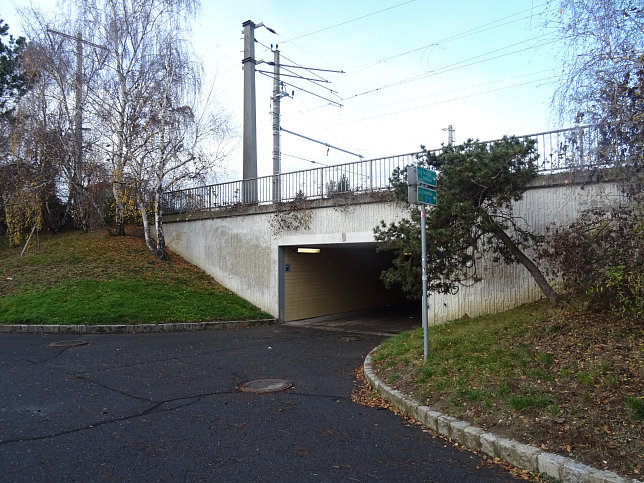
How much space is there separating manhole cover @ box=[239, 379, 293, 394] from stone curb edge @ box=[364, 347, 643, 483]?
6.37ft

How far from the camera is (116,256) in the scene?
58.3 ft

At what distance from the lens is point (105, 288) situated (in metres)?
14.7

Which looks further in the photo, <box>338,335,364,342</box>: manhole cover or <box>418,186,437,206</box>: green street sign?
<box>338,335,364,342</box>: manhole cover

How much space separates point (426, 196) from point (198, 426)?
437 centimetres

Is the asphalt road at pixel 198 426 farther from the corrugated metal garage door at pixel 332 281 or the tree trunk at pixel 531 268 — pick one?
the corrugated metal garage door at pixel 332 281

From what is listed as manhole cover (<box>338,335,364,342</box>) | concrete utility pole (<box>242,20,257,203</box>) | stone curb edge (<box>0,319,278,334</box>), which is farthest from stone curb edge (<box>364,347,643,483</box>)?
concrete utility pole (<box>242,20,257,203</box>)

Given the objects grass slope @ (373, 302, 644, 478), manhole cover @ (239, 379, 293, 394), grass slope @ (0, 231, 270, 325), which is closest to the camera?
grass slope @ (373, 302, 644, 478)

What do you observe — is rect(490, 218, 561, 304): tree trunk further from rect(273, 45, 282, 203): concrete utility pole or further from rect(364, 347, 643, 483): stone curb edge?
rect(273, 45, 282, 203): concrete utility pole

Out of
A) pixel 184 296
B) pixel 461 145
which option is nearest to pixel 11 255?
pixel 184 296

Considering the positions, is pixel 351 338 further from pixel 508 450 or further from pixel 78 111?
pixel 78 111

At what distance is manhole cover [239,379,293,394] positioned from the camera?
6.79 metres

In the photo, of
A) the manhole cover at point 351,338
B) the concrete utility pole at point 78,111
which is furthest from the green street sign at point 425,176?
the concrete utility pole at point 78,111

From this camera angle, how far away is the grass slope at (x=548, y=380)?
165 inches

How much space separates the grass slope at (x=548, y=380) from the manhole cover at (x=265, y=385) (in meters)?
1.50
